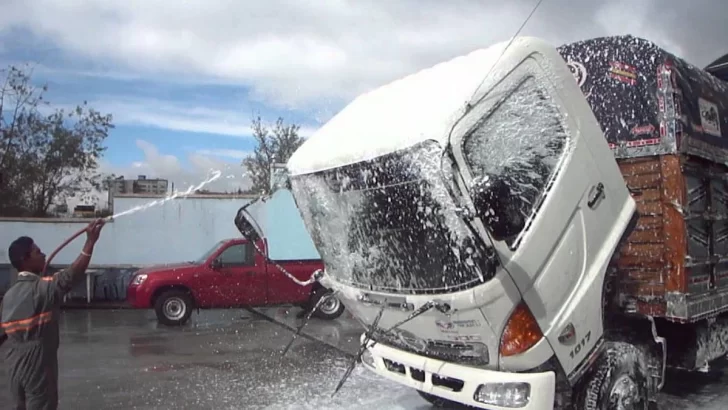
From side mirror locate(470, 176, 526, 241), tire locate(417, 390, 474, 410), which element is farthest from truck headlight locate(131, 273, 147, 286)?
side mirror locate(470, 176, 526, 241)

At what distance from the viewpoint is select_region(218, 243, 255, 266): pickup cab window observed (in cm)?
1265

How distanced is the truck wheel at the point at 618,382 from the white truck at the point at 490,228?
0.01 meters

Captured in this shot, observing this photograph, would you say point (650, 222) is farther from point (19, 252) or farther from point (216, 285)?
point (216, 285)

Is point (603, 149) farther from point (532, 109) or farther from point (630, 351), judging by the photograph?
point (630, 351)

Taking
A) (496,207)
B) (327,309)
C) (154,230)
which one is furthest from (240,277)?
(496,207)

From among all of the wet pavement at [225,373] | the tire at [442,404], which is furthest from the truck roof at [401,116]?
the tire at [442,404]

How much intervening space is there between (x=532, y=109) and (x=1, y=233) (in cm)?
1691

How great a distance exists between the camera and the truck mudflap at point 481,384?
14.0ft

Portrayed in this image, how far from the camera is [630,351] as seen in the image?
5.03m

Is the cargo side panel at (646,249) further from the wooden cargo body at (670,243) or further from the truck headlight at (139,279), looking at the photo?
the truck headlight at (139,279)

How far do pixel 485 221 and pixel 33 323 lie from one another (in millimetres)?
3186

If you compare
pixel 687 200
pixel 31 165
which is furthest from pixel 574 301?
pixel 31 165

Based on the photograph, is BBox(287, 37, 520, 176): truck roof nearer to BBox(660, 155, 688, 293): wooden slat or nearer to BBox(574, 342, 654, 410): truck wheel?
BBox(660, 155, 688, 293): wooden slat

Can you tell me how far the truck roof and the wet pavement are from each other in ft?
7.30
